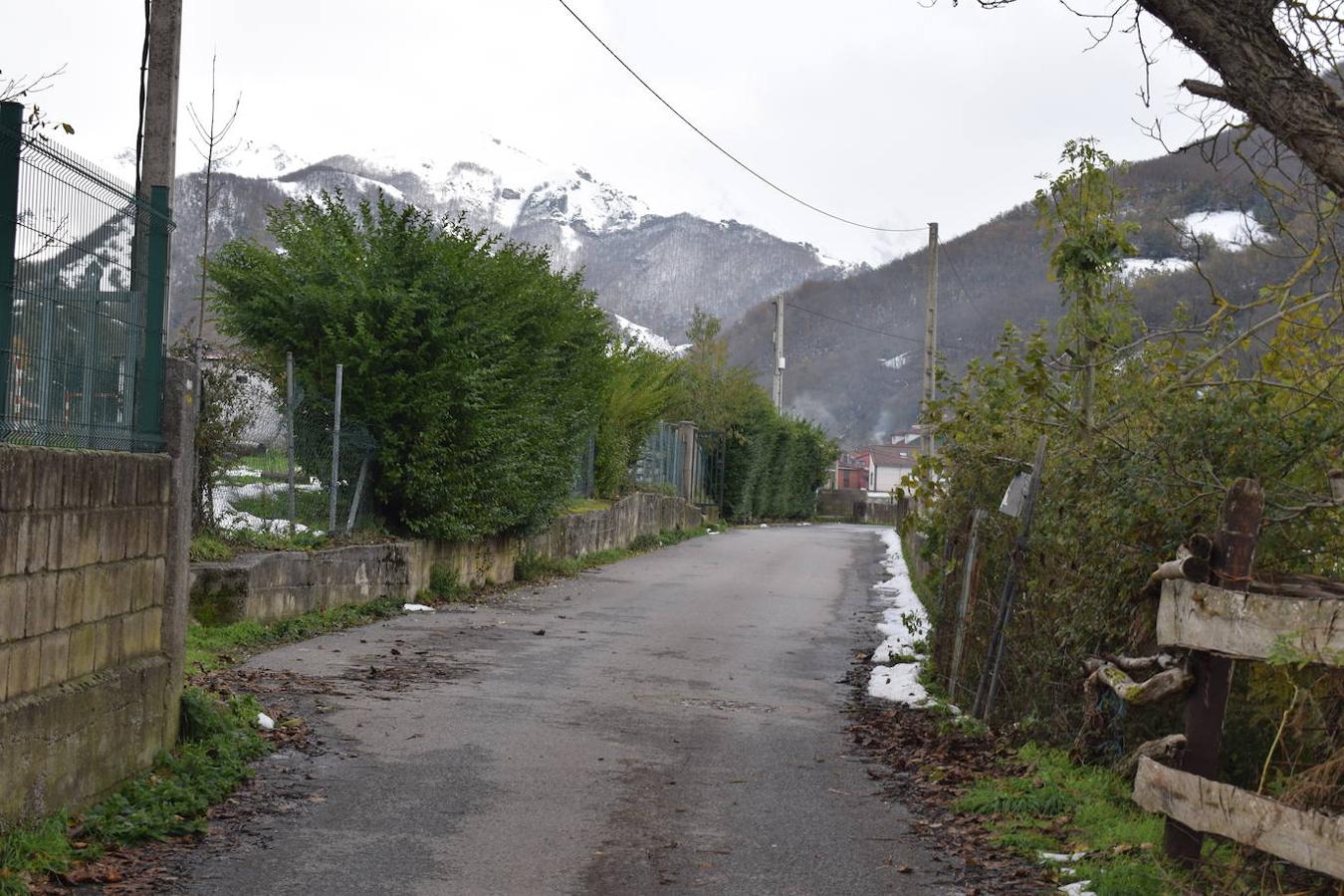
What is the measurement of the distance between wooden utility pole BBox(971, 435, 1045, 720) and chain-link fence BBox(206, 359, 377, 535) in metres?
7.74

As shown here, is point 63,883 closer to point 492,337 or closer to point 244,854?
point 244,854

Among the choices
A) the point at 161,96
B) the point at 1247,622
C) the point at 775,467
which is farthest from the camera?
the point at 775,467

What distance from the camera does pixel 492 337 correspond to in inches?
732

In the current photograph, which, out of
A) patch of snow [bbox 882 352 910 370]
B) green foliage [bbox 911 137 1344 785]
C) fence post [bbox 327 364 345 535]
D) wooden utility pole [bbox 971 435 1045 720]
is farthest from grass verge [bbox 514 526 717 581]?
patch of snow [bbox 882 352 910 370]

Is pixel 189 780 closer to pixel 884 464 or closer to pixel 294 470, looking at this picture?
pixel 294 470

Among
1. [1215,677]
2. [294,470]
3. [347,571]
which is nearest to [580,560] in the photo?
[347,571]

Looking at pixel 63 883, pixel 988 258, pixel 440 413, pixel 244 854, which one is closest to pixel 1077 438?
pixel 244 854

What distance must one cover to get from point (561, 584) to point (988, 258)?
96.7m

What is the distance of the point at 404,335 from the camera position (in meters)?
17.1

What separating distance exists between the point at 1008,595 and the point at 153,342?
5485 millimetres

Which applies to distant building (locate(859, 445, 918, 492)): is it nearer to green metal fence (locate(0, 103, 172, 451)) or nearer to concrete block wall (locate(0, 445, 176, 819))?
green metal fence (locate(0, 103, 172, 451))

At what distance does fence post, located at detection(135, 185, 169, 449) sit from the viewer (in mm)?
7863

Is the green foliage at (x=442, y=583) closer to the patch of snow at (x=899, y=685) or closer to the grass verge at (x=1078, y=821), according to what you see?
the patch of snow at (x=899, y=685)

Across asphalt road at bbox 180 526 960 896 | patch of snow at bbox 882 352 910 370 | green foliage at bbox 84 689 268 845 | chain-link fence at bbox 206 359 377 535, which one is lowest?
asphalt road at bbox 180 526 960 896
